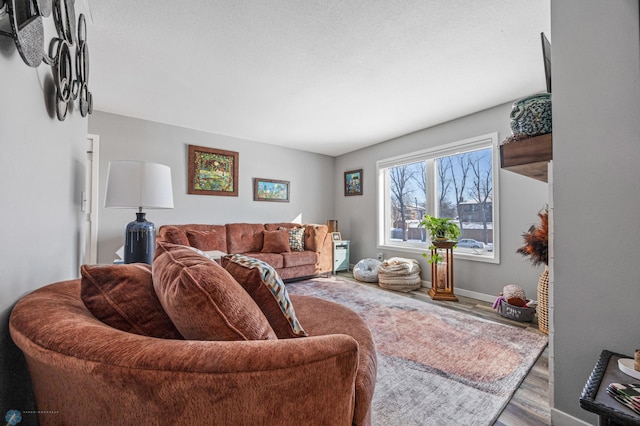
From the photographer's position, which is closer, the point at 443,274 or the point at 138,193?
the point at 138,193

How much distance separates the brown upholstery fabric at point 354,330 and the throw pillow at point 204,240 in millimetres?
2367

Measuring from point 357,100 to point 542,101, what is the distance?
1889 millimetres

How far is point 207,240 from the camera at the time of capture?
3500 mm

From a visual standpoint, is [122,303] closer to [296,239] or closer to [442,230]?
[442,230]

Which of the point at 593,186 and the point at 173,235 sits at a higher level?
the point at 593,186

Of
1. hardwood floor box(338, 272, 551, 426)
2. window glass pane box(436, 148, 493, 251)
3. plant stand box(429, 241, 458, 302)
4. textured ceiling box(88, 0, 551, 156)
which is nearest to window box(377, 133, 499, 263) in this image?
window glass pane box(436, 148, 493, 251)

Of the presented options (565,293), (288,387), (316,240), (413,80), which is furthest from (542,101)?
(316,240)

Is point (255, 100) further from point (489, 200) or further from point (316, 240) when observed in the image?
point (489, 200)

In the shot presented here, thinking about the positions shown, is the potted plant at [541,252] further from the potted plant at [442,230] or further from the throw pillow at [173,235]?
the throw pillow at [173,235]

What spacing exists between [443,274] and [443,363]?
1.85 m

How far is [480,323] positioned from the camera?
244 centimetres

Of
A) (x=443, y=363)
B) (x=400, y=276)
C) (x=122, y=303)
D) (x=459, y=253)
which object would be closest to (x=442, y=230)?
(x=459, y=253)

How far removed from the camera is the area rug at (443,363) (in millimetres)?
1346

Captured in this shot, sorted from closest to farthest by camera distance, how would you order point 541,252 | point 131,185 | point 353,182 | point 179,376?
point 179,376, point 131,185, point 541,252, point 353,182
